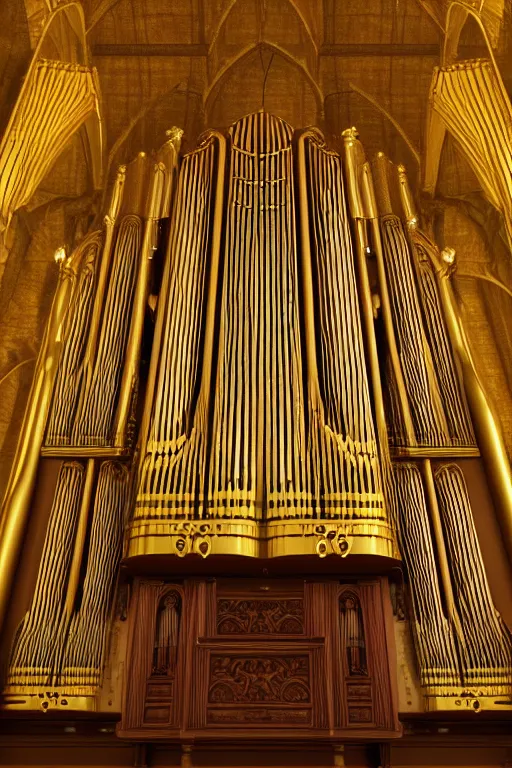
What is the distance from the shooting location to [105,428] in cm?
790

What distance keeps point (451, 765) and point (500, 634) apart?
3.97 feet

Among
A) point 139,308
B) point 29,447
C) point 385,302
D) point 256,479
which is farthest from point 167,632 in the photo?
point 385,302

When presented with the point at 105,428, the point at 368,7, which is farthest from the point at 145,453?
the point at 368,7

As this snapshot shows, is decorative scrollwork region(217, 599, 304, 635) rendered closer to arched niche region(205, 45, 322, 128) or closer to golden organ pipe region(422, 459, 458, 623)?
golden organ pipe region(422, 459, 458, 623)

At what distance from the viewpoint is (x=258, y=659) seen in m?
6.77

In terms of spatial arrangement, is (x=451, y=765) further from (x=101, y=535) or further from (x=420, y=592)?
(x=101, y=535)

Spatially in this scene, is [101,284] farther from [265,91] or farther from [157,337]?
[265,91]

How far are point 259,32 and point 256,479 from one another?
29.4 ft

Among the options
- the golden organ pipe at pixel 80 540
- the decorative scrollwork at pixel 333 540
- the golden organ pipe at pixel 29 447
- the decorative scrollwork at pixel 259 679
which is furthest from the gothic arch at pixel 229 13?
the decorative scrollwork at pixel 259 679

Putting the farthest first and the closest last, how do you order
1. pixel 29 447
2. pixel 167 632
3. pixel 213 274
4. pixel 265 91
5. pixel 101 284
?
pixel 265 91
pixel 101 284
pixel 213 274
pixel 29 447
pixel 167 632

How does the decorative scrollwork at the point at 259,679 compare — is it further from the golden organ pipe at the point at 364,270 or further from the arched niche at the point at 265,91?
the arched niche at the point at 265,91

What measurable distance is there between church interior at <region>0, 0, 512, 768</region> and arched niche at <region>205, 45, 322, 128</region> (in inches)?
135

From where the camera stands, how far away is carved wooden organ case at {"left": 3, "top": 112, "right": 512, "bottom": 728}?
22.0 ft

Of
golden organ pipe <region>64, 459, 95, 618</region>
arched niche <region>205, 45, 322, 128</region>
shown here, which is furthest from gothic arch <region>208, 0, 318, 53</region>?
golden organ pipe <region>64, 459, 95, 618</region>
